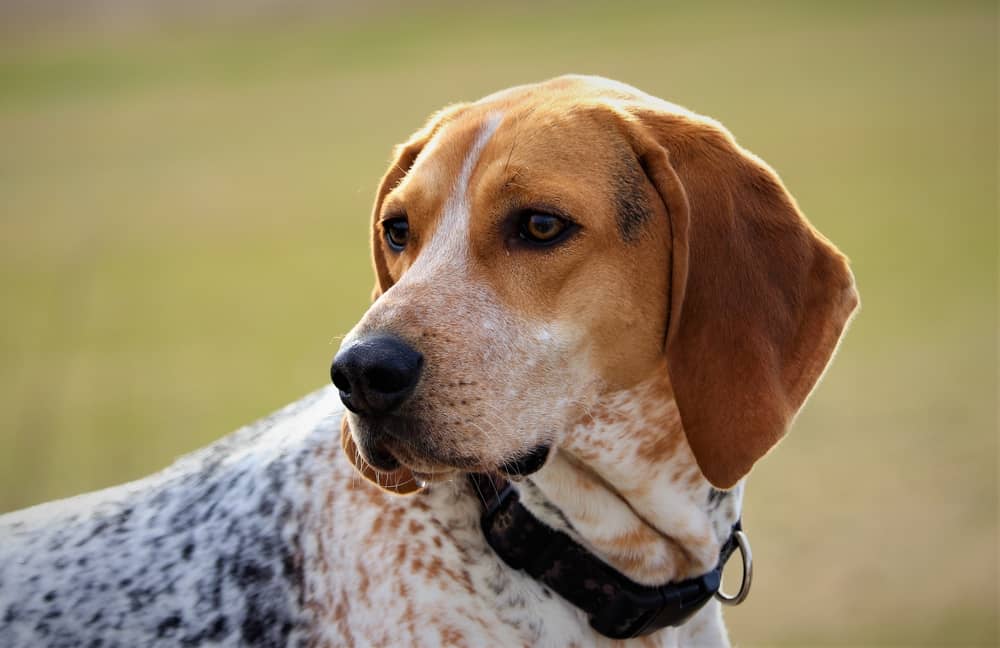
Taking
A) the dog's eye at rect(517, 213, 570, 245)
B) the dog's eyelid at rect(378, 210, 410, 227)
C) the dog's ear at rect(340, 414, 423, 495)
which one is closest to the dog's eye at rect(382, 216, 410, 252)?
the dog's eyelid at rect(378, 210, 410, 227)

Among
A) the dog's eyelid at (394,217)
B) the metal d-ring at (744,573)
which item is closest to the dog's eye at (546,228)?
the dog's eyelid at (394,217)

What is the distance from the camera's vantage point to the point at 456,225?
111 inches

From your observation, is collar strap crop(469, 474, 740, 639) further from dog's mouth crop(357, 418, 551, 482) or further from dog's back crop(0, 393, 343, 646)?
dog's back crop(0, 393, 343, 646)

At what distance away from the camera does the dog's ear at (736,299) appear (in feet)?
8.83

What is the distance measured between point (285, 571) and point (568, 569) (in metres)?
0.75

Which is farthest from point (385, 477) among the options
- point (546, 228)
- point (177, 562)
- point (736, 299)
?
point (736, 299)

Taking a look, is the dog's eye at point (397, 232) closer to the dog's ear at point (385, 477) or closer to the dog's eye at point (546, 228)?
the dog's eye at point (546, 228)

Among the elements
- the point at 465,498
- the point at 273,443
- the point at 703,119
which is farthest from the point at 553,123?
the point at 273,443

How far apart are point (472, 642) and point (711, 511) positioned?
2.55ft

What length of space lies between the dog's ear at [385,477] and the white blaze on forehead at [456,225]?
0.49m

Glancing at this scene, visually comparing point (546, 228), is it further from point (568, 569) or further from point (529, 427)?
point (568, 569)

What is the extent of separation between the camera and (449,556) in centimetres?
277

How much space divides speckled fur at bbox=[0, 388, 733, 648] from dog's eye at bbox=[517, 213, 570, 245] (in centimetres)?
69

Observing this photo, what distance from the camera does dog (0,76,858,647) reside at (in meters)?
2.65
